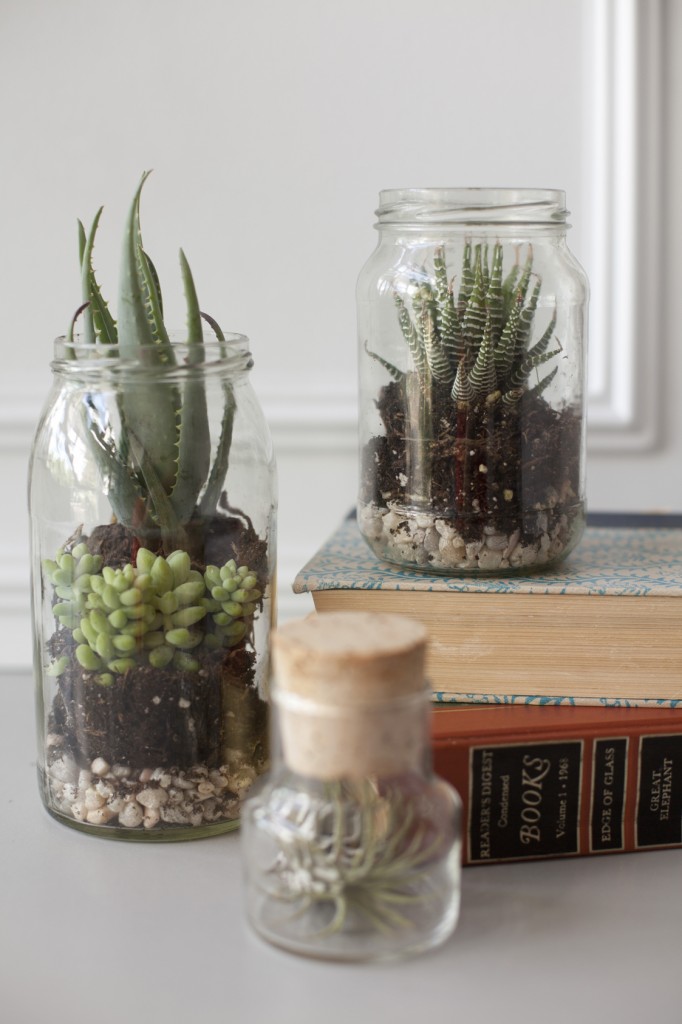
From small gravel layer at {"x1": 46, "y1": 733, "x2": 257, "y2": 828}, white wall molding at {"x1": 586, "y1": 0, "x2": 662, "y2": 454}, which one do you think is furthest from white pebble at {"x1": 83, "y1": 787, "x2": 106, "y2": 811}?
white wall molding at {"x1": 586, "y1": 0, "x2": 662, "y2": 454}

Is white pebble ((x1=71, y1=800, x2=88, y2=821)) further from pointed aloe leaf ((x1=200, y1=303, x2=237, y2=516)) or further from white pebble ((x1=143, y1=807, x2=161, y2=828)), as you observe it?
pointed aloe leaf ((x1=200, y1=303, x2=237, y2=516))

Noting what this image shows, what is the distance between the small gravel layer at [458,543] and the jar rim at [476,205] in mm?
185

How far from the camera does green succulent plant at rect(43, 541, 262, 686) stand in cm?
62

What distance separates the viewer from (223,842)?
2.18 ft

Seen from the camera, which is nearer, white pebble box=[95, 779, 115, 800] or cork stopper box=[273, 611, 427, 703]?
cork stopper box=[273, 611, 427, 703]

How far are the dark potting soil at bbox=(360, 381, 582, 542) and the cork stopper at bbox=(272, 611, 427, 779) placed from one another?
0.60 feet

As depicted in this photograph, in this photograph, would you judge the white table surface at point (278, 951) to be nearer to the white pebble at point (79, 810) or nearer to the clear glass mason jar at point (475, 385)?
the white pebble at point (79, 810)

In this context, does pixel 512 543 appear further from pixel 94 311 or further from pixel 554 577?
pixel 94 311

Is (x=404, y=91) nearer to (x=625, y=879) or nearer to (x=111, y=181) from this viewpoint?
(x=111, y=181)

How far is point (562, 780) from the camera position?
64cm

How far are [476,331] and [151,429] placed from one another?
203 millimetres

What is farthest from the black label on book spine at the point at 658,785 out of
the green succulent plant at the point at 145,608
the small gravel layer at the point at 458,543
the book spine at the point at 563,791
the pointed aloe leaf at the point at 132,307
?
the pointed aloe leaf at the point at 132,307

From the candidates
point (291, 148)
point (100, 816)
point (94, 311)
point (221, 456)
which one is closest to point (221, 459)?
point (221, 456)

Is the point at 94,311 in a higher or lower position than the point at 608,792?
higher
